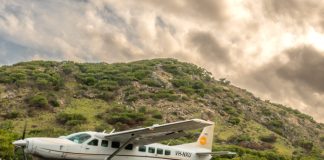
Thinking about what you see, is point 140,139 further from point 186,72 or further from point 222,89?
point 186,72

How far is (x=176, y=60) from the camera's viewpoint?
175875 millimetres

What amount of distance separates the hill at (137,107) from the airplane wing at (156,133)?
46681mm

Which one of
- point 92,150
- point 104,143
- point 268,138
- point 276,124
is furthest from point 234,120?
point 92,150

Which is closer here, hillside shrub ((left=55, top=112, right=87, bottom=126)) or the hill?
hillside shrub ((left=55, top=112, right=87, bottom=126))

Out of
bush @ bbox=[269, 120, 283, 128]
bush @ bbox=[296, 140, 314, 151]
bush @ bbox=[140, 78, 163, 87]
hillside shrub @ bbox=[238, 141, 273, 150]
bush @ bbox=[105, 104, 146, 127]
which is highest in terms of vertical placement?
bush @ bbox=[140, 78, 163, 87]

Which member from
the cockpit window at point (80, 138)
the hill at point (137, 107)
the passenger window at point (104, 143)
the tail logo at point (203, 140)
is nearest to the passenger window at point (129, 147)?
the passenger window at point (104, 143)

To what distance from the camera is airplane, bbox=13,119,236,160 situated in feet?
71.6

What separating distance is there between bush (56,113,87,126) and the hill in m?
0.21

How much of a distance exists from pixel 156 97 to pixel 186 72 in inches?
1769

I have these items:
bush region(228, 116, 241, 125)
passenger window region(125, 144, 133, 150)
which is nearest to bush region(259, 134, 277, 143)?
bush region(228, 116, 241, 125)

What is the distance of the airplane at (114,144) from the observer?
21828 millimetres

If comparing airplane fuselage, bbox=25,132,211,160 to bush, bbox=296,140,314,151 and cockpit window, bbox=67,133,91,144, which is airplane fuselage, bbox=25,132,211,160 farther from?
bush, bbox=296,140,314,151

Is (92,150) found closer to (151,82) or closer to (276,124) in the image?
(276,124)

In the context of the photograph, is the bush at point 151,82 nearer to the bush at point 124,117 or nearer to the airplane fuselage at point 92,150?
the bush at point 124,117
